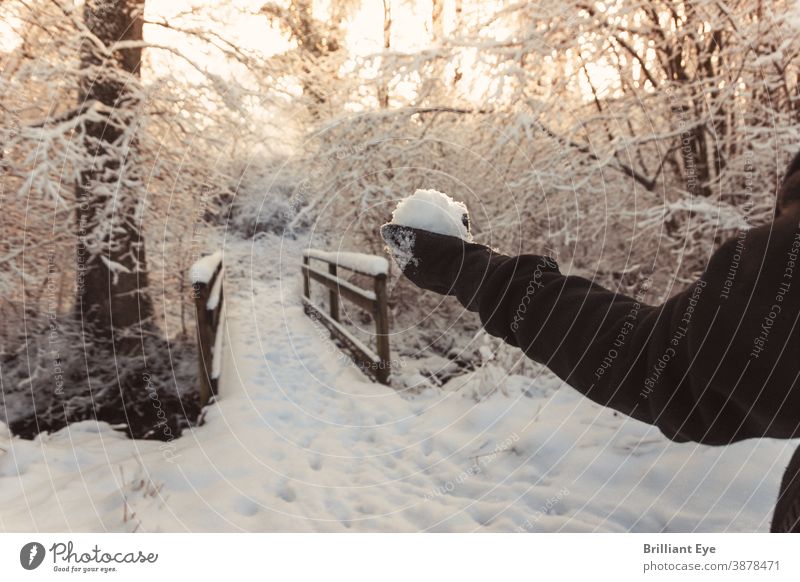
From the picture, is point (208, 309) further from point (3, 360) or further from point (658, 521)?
point (658, 521)

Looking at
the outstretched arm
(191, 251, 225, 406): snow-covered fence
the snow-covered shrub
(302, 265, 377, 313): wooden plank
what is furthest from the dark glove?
(302, 265, 377, 313): wooden plank

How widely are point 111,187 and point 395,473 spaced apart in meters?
2.87

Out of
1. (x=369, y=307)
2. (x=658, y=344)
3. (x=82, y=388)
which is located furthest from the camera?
(x=369, y=307)

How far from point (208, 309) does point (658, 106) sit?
3401 mm

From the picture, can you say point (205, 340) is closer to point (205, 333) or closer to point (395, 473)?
point (205, 333)

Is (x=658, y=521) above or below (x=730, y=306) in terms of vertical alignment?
below

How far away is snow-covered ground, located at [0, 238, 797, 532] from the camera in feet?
5.71

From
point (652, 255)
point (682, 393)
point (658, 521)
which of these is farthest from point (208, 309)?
point (652, 255)

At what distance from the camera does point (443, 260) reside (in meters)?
1.06

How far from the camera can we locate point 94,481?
2.01 metres

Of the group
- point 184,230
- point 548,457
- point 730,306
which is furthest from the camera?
point 184,230

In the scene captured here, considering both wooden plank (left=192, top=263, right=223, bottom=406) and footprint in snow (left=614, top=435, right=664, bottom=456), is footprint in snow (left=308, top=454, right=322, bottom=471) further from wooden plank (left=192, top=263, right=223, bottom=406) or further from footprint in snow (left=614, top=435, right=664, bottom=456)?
footprint in snow (left=614, top=435, right=664, bottom=456)

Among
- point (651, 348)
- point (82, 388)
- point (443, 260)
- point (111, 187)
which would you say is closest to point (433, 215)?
point (443, 260)

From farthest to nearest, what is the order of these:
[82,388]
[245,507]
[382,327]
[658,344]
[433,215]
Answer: [382,327] < [82,388] < [245,507] < [433,215] < [658,344]
